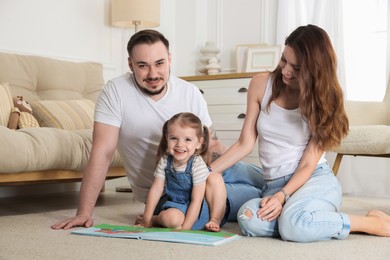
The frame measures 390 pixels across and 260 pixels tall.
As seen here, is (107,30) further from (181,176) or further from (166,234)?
(166,234)

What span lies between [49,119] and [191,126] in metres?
1.25

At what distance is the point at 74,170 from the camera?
276 centimetres

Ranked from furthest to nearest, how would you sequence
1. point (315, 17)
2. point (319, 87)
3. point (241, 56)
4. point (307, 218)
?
point (241, 56) → point (315, 17) → point (319, 87) → point (307, 218)

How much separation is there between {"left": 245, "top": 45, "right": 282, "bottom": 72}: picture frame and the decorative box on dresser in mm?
321

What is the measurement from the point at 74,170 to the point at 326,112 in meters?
1.27

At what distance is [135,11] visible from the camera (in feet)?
13.2

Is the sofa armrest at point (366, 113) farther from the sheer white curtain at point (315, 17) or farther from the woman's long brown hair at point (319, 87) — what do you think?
the woman's long brown hair at point (319, 87)

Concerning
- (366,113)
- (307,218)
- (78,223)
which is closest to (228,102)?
(366,113)

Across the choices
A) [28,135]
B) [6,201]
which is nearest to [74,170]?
[28,135]

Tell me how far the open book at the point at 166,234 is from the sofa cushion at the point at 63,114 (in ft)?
3.71

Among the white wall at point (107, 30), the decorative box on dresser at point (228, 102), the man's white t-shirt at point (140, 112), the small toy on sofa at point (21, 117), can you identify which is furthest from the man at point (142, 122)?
the decorative box on dresser at point (228, 102)

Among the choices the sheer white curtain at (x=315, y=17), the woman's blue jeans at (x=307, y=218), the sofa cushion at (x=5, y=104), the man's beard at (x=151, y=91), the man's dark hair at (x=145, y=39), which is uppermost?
the sheer white curtain at (x=315, y=17)

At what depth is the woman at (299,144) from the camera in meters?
1.89

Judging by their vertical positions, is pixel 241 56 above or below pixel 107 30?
below
